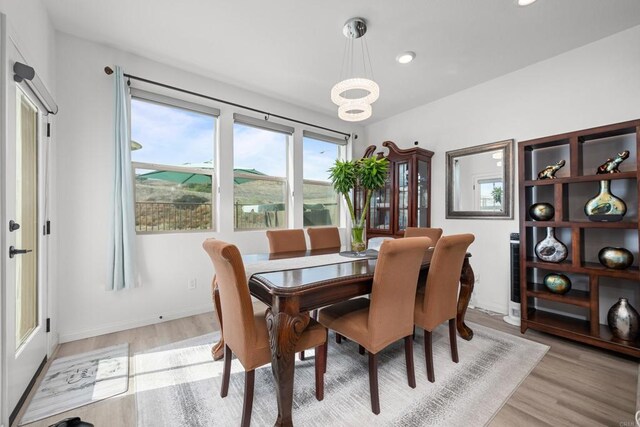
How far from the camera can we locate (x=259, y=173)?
3617 millimetres

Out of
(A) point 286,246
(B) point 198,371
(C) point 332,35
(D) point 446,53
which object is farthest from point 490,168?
(B) point 198,371

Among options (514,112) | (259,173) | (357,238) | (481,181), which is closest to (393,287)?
(357,238)

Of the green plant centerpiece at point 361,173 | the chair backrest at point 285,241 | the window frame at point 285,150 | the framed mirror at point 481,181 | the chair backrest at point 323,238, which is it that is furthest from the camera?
the window frame at point 285,150

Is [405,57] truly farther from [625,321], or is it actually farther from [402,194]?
[625,321]

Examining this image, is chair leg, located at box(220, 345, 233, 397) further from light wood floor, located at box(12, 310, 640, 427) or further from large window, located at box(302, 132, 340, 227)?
large window, located at box(302, 132, 340, 227)

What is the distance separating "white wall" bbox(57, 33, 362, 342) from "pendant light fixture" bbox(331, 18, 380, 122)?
1029 mm

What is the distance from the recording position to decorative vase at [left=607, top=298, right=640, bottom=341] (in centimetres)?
203

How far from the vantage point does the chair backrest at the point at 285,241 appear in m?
2.57

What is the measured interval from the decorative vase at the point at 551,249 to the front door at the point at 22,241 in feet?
12.6

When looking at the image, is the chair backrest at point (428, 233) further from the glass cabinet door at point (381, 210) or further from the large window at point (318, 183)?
the large window at point (318, 183)

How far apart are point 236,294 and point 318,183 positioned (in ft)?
10.1

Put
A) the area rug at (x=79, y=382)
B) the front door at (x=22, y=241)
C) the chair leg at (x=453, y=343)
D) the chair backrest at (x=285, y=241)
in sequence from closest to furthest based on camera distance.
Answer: the front door at (x=22, y=241) → the area rug at (x=79, y=382) → the chair leg at (x=453, y=343) → the chair backrest at (x=285, y=241)

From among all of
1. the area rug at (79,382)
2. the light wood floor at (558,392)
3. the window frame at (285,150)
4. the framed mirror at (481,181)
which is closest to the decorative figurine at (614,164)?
the framed mirror at (481,181)

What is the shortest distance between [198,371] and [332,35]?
293 cm
